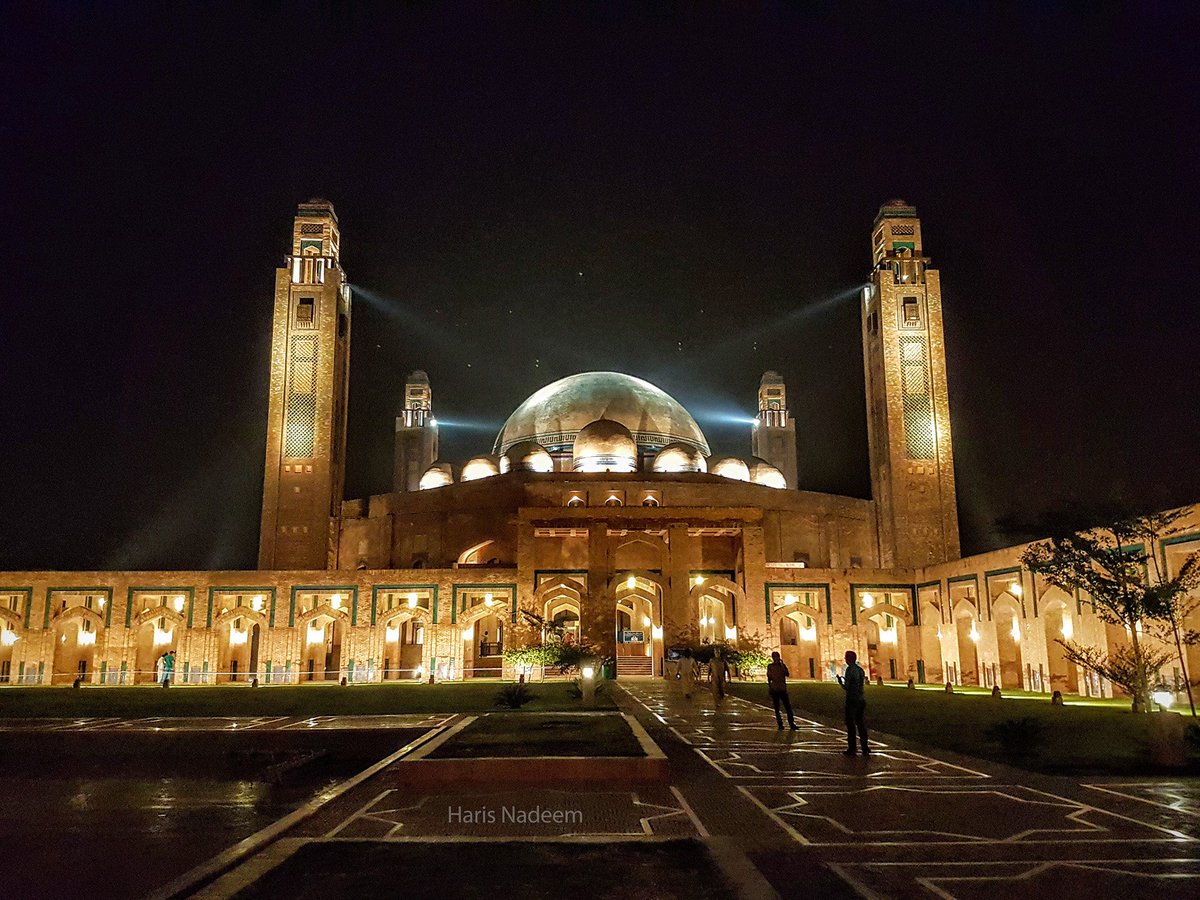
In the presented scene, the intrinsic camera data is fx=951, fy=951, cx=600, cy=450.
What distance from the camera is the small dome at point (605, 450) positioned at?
34.9 m

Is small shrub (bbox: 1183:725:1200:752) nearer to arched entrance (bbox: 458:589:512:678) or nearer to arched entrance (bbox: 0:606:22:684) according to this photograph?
arched entrance (bbox: 458:589:512:678)

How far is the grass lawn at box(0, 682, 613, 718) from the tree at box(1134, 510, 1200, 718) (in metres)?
8.27

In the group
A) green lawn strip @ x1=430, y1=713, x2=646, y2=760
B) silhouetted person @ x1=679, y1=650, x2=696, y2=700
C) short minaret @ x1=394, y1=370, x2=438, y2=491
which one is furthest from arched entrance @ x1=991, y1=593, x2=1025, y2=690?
short minaret @ x1=394, y1=370, x2=438, y2=491

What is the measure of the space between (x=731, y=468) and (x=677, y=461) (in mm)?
3210

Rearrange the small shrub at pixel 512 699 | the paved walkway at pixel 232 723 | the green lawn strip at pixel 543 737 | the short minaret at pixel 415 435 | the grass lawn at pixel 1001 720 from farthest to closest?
the short minaret at pixel 415 435 → the small shrub at pixel 512 699 → the paved walkway at pixel 232 723 → the grass lawn at pixel 1001 720 → the green lawn strip at pixel 543 737

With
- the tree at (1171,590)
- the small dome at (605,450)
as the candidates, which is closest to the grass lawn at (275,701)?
the tree at (1171,590)

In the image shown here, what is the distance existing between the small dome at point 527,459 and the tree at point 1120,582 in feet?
70.4

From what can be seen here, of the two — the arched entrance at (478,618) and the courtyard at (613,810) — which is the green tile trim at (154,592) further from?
the courtyard at (613,810)

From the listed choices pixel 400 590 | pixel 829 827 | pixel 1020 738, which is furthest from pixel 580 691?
pixel 829 827

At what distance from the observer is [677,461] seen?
35688 millimetres

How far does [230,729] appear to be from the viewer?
1191 centimetres

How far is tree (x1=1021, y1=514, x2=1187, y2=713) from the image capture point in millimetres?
13875

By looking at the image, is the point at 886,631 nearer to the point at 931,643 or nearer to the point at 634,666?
the point at 931,643

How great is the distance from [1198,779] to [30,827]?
8240 mm
